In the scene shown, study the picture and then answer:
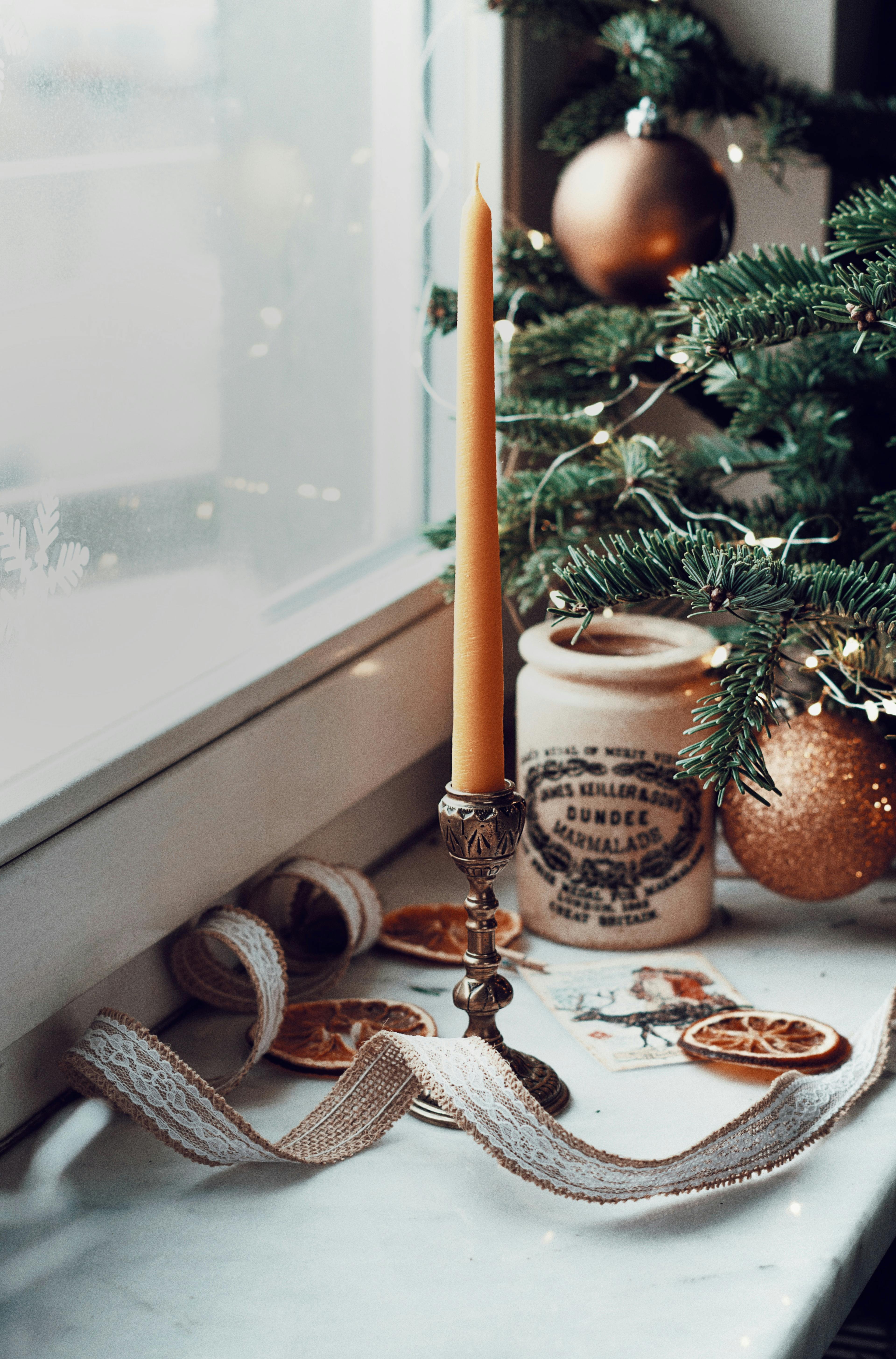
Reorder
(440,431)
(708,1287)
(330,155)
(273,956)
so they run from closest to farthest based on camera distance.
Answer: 1. (708,1287)
2. (273,956)
3. (330,155)
4. (440,431)

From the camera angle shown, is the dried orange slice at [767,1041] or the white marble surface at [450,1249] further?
the dried orange slice at [767,1041]

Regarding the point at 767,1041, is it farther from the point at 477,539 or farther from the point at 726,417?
the point at 726,417

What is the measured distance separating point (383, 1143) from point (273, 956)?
101 mm

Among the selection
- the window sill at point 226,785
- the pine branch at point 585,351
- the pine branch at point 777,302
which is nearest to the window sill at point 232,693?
the window sill at point 226,785

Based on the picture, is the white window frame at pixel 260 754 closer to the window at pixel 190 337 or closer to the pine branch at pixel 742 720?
the window at pixel 190 337

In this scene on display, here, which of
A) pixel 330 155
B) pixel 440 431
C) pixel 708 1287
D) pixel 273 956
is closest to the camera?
pixel 708 1287

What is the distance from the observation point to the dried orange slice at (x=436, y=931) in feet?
2.30

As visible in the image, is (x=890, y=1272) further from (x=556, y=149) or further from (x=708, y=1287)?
(x=556, y=149)

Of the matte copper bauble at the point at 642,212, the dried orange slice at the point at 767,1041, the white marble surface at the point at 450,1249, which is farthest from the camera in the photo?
the matte copper bauble at the point at 642,212

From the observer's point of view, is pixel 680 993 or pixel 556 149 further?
pixel 556 149

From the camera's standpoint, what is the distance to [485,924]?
53 cm

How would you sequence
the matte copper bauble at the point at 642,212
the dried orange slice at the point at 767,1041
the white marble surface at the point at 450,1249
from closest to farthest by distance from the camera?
the white marble surface at the point at 450,1249, the dried orange slice at the point at 767,1041, the matte copper bauble at the point at 642,212

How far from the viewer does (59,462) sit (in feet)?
1.83

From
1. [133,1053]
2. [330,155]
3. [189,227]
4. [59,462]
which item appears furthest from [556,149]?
[133,1053]
